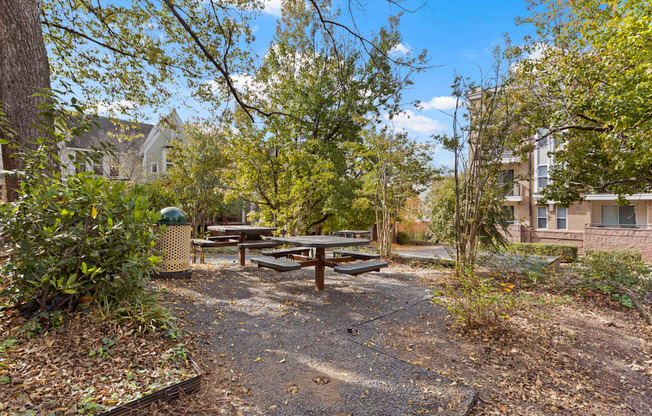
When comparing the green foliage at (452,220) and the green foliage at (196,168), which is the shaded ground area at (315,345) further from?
the green foliage at (196,168)

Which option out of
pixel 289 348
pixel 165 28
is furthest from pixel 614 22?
pixel 165 28

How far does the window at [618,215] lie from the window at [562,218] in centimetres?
175

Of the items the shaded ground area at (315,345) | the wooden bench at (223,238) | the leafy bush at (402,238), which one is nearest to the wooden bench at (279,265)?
the shaded ground area at (315,345)

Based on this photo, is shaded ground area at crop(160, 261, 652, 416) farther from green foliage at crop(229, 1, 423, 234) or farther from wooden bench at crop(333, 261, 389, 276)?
green foliage at crop(229, 1, 423, 234)

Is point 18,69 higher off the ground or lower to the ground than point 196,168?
lower

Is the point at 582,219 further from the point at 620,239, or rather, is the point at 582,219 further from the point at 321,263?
the point at 321,263

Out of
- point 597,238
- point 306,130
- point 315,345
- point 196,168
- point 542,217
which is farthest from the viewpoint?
point 542,217

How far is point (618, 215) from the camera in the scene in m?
17.0

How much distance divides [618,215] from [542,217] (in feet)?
11.2

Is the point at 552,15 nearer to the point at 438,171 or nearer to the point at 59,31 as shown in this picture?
the point at 438,171

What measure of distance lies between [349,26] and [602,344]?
5319mm

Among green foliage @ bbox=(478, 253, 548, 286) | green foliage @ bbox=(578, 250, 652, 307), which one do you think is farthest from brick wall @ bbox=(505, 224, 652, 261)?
green foliage @ bbox=(578, 250, 652, 307)

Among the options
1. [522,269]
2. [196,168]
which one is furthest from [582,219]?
[196,168]

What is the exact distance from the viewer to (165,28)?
6988 millimetres
